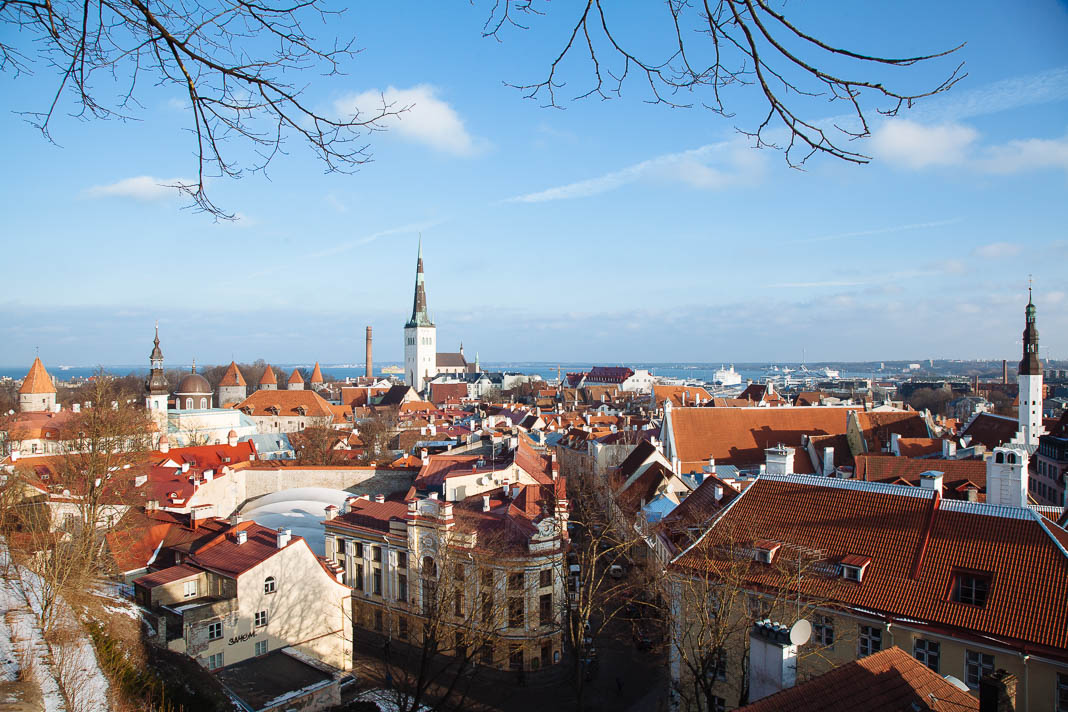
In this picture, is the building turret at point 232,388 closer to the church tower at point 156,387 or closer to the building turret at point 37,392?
the building turret at point 37,392

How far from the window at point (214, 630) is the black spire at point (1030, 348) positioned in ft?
131

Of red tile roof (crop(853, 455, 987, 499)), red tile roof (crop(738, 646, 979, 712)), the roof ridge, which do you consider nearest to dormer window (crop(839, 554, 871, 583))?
the roof ridge

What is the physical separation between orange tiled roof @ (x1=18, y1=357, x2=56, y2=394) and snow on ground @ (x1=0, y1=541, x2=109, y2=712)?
5204 centimetres

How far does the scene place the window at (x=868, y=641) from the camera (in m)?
12.3

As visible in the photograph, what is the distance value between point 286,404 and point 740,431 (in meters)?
47.3

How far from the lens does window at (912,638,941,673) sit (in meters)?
11.8

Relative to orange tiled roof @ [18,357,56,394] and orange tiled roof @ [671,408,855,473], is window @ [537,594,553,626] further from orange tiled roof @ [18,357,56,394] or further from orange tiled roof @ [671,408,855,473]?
orange tiled roof @ [18,357,56,394]

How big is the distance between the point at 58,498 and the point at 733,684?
2017cm

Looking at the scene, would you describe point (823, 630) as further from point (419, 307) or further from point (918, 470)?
point (419, 307)

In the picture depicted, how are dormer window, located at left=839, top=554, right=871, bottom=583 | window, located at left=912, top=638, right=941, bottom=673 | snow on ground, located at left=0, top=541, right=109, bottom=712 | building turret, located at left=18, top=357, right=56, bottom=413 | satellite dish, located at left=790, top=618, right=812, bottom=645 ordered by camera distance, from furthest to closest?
1. building turret, located at left=18, top=357, right=56, bottom=413
2. dormer window, located at left=839, top=554, right=871, bottom=583
3. window, located at left=912, top=638, right=941, bottom=673
4. satellite dish, located at left=790, top=618, right=812, bottom=645
5. snow on ground, located at left=0, top=541, right=109, bottom=712

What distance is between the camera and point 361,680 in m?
17.8

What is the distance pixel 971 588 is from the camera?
40.0 feet

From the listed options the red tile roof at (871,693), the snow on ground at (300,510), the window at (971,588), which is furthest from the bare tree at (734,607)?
the snow on ground at (300,510)

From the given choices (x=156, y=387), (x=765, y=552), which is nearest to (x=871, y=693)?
(x=765, y=552)
